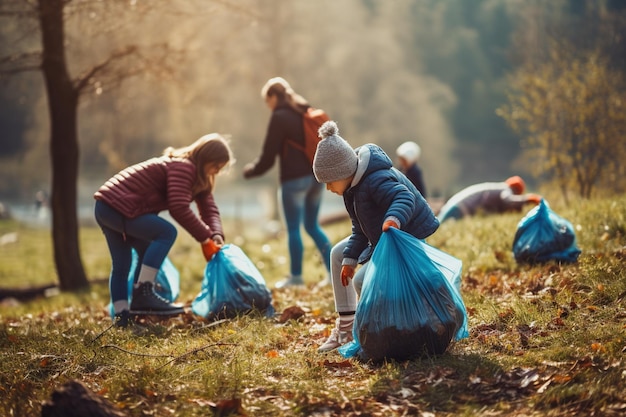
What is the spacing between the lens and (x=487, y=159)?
4053 centimetres

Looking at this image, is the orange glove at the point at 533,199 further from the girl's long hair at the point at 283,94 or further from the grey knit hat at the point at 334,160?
the grey knit hat at the point at 334,160

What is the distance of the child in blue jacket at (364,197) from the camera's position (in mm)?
4195

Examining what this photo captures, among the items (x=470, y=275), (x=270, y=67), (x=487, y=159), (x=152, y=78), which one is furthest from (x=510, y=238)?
(x=487, y=159)

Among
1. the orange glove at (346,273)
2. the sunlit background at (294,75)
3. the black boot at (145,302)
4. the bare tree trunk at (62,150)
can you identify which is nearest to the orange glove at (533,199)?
the sunlit background at (294,75)

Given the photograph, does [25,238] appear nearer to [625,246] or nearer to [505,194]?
[505,194]

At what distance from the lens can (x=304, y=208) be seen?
7.43 metres

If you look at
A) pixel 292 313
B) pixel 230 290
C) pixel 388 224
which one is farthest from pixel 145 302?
pixel 388 224

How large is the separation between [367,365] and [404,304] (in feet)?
1.40

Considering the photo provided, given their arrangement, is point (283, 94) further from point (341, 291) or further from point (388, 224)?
point (388, 224)

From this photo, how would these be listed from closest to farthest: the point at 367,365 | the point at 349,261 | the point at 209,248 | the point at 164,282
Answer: the point at 367,365, the point at 349,261, the point at 209,248, the point at 164,282

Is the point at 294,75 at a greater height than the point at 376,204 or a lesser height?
greater

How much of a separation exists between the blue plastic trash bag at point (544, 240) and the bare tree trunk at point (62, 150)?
5.86 meters

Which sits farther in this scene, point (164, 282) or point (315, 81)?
point (315, 81)

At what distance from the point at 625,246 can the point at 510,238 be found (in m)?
1.42
